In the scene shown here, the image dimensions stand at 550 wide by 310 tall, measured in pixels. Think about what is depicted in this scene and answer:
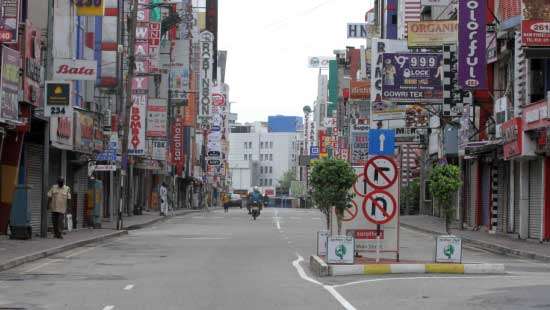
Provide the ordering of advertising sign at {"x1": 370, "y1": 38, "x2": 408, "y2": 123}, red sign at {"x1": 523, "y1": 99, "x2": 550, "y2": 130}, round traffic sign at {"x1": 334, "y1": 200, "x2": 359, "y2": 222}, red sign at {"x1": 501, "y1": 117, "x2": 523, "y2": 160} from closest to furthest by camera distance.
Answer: round traffic sign at {"x1": 334, "y1": 200, "x2": 359, "y2": 222} < red sign at {"x1": 523, "y1": 99, "x2": 550, "y2": 130} < red sign at {"x1": 501, "y1": 117, "x2": 523, "y2": 160} < advertising sign at {"x1": 370, "y1": 38, "x2": 408, "y2": 123}

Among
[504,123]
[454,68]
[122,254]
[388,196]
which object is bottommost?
[122,254]

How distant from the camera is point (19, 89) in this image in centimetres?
2938

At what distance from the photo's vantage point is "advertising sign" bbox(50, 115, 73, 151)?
33.9 m

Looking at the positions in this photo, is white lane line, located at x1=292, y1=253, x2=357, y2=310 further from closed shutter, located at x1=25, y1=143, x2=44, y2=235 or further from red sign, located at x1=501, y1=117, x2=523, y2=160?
red sign, located at x1=501, y1=117, x2=523, y2=160

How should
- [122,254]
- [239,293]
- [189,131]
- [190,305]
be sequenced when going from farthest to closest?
1. [189,131]
2. [122,254]
3. [239,293]
4. [190,305]

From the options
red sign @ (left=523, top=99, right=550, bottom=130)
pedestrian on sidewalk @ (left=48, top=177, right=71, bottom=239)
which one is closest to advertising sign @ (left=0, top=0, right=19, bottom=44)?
pedestrian on sidewalk @ (left=48, top=177, right=71, bottom=239)

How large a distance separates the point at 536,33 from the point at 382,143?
13.9m

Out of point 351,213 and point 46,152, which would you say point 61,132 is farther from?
point 351,213

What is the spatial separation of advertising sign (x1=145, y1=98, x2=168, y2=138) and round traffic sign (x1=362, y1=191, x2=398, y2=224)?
36943mm

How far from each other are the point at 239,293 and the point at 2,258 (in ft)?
25.7

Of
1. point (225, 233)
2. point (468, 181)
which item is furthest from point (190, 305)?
point (468, 181)

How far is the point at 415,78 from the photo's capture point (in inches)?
1937

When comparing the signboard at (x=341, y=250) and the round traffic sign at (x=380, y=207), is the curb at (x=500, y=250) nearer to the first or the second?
the round traffic sign at (x=380, y=207)

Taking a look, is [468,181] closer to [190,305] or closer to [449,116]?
[449,116]
